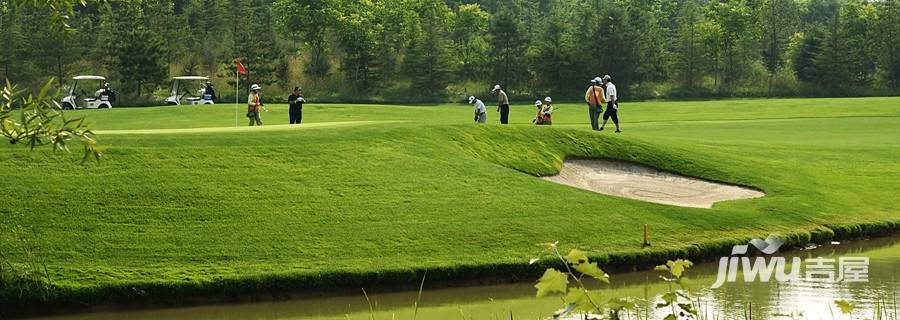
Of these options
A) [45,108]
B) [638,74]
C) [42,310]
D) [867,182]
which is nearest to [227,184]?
[42,310]

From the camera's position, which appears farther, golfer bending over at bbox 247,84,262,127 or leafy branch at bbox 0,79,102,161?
golfer bending over at bbox 247,84,262,127

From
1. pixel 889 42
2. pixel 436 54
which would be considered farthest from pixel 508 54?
pixel 889 42

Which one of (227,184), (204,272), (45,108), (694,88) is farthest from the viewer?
(694,88)

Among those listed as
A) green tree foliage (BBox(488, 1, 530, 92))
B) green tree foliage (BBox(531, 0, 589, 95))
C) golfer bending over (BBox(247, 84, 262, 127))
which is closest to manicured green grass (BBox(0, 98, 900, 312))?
golfer bending over (BBox(247, 84, 262, 127))

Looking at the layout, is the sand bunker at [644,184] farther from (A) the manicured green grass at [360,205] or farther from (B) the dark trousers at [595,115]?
(B) the dark trousers at [595,115]

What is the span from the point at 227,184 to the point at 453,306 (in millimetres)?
5673

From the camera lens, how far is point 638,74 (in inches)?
3585

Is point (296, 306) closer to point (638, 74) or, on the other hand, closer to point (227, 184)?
point (227, 184)

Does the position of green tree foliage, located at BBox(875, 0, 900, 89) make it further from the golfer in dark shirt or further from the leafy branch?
the leafy branch

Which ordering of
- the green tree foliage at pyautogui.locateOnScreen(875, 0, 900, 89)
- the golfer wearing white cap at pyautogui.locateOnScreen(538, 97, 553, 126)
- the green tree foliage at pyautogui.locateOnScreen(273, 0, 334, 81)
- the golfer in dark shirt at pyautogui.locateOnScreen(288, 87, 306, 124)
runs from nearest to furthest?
the golfer wearing white cap at pyautogui.locateOnScreen(538, 97, 553, 126)
the golfer in dark shirt at pyautogui.locateOnScreen(288, 87, 306, 124)
the green tree foliage at pyautogui.locateOnScreen(875, 0, 900, 89)
the green tree foliage at pyautogui.locateOnScreen(273, 0, 334, 81)

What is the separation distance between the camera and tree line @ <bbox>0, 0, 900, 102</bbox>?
83750 millimetres

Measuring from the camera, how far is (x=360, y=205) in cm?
2073

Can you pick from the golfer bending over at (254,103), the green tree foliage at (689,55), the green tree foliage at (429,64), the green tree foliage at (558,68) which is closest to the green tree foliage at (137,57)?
the green tree foliage at (429,64)

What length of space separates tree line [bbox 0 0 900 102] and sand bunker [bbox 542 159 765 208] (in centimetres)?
5764
